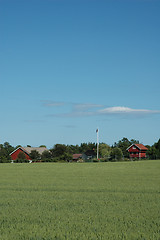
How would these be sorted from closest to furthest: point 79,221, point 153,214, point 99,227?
point 99,227
point 79,221
point 153,214

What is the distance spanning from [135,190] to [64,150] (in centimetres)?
7577

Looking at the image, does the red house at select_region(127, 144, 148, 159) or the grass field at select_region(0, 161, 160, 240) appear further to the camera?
the red house at select_region(127, 144, 148, 159)

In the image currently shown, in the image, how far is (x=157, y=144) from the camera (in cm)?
10562

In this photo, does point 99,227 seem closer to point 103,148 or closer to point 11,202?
point 11,202

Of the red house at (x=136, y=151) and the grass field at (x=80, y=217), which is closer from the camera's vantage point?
the grass field at (x=80, y=217)

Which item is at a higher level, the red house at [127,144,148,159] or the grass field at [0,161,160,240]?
the red house at [127,144,148,159]

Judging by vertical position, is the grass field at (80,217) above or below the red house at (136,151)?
below

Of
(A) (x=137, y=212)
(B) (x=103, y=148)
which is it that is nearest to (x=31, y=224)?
(A) (x=137, y=212)

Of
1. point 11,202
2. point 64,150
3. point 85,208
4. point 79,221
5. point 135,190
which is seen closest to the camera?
point 79,221

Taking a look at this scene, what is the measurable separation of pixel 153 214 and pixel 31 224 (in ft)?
12.8

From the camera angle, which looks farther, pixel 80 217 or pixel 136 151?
pixel 136 151

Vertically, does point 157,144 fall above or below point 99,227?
above

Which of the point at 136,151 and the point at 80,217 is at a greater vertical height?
the point at 136,151

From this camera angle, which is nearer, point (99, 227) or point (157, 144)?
point (99, 227)
